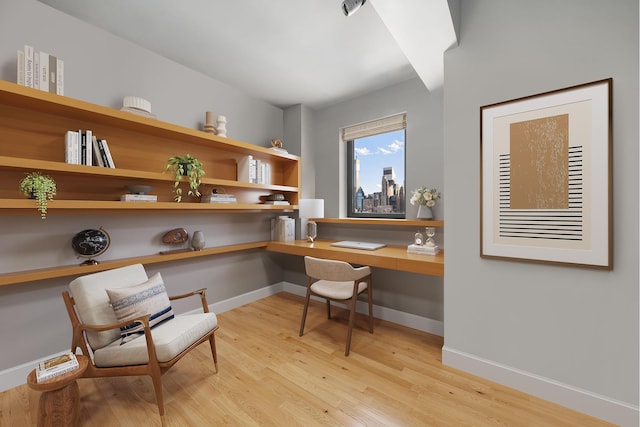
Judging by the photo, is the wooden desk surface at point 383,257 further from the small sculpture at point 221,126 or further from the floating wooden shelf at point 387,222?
the small sculpture at point 221,126

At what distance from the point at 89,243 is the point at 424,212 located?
2.96 m

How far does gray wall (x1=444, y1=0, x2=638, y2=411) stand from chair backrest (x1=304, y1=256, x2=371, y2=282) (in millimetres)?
698

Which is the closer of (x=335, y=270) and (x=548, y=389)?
(x=548, y=389)

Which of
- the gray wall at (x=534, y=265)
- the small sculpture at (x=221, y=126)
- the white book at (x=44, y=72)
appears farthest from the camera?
the small sculpture at (x=221, y=126)

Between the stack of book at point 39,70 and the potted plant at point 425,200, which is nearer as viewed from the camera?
the stack of book at point 39,70

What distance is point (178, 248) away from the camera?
2697mm

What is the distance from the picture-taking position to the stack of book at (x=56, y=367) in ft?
4.32

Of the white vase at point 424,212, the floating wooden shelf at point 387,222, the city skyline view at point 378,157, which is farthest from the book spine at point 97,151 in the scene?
the white vase at point 424,212

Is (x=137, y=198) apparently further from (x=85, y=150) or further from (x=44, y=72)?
(x=44, y=72)

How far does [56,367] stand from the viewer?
1.38 m

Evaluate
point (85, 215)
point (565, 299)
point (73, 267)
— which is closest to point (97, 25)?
point (85, 215)

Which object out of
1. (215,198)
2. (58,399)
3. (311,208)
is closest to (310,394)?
(58,399)

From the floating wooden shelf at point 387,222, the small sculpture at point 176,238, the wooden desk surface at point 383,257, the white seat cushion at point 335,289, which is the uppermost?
the floating wooden shelf at point 387,222

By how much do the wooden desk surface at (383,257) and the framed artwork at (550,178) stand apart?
43 centimetres
